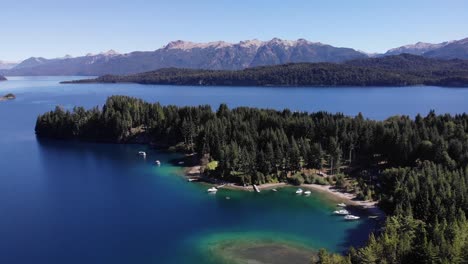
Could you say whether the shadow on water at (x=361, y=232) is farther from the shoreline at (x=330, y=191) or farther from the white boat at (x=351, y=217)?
the shoreline at (x=330, y=191)

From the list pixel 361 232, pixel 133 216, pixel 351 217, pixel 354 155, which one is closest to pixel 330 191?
pixel 351 217

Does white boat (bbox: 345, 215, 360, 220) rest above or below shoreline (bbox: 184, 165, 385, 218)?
below

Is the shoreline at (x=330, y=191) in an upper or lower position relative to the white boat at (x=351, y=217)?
upper

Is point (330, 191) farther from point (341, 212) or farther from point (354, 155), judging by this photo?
point (354, 155)

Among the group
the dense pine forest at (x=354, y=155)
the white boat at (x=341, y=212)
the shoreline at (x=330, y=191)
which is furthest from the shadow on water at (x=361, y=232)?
the dense pine forest at (x=354, y=155)

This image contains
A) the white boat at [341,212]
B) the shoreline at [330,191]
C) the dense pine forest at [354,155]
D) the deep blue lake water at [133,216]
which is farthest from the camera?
the shoreline at [330,191]

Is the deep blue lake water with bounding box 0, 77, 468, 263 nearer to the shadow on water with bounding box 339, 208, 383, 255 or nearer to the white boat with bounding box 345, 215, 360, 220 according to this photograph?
the shadow on water with bounding box 339, 208, 383, 255

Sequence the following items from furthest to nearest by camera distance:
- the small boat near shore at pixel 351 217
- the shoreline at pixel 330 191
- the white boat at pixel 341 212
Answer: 1. the shoreline at pixel 330 191
2. the white boat at pixel 341 212
3. the small boat near shore at pixel 351 217

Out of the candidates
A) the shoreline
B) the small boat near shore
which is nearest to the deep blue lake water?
the small boat near shore

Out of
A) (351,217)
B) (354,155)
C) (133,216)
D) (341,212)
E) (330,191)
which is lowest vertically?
(133,216)
